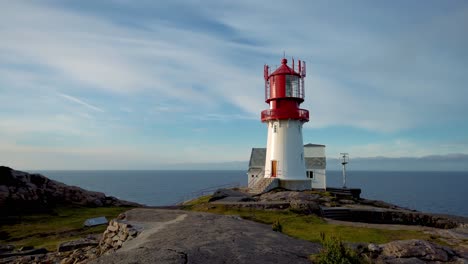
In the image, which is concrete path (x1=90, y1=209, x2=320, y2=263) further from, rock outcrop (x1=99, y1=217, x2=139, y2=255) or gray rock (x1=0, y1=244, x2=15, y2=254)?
gray rock (x1=0, y1=244, x2=15, y2=254)

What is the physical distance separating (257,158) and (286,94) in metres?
15.8

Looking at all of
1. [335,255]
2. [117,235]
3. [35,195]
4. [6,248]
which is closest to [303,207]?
[117,235]

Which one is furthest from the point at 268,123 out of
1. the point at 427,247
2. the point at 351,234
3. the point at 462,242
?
the point at 427,247

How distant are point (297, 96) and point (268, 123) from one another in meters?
4.67

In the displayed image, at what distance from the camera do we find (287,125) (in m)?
38.7

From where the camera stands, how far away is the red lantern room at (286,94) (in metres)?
38.3

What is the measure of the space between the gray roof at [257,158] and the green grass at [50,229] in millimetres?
25831

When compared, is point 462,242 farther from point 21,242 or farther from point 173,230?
point 21,242

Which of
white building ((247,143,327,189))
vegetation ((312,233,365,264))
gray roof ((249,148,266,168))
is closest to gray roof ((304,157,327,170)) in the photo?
white building ((247,143,327,189))

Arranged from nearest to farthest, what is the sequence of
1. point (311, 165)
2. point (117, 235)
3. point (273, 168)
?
point (117, 235), point (273, 168), point (311, 165)

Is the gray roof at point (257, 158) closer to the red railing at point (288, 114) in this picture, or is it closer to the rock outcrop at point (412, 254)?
the red railing at point (288, 114)

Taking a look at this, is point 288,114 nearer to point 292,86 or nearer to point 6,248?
point 292,86

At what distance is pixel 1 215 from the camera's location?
25.1 m

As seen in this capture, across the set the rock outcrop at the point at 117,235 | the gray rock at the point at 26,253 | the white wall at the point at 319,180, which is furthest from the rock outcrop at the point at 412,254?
the white wall at the point at 319,180
